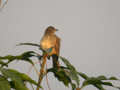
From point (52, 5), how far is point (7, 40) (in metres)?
0.52

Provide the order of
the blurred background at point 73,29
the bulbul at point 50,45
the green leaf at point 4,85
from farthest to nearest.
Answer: the blurred background at point 73,29
the bulbul at point 50,45
the green leaf at point 4,85

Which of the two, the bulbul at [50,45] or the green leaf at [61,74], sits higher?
the bulbul at [50,45]

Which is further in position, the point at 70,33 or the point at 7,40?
the point at 70,33

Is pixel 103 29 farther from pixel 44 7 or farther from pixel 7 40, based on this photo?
pixel 7 40

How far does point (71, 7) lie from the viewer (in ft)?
6.47

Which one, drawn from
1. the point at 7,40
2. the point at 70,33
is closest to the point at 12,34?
the point at 7,40

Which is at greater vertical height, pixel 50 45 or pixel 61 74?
pixel 50 45

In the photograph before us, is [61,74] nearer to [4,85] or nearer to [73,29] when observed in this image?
[4,85]

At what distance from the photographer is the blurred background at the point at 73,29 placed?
1849 millimetres

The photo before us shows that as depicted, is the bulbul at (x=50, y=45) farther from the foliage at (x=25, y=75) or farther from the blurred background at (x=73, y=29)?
the blurred background at (x=73, y=29)

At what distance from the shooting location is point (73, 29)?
1963mm

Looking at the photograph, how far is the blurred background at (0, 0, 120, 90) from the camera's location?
185cm

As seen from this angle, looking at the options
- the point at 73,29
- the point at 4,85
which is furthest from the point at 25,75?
the point at 73,29

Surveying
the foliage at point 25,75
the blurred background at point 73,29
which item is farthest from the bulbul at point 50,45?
the blurred background at point 73,29
